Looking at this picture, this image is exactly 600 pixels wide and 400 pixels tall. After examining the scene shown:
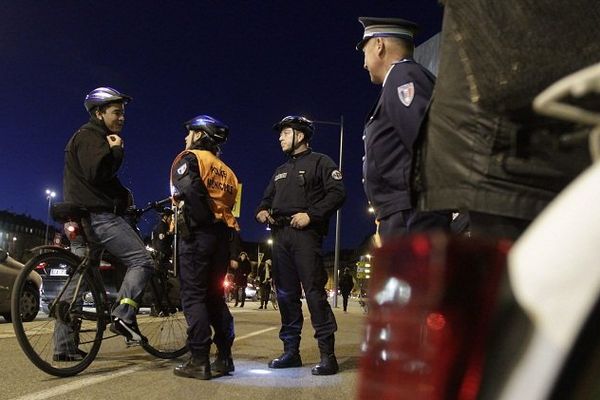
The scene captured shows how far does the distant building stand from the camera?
9238 cm

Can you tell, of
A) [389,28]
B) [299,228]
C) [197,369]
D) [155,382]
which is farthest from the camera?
[299,228]

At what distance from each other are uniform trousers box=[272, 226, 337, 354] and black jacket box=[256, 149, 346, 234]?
161 millimetres

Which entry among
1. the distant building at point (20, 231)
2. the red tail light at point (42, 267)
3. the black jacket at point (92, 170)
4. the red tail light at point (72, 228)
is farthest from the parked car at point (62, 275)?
the distant building at point (20, 231)

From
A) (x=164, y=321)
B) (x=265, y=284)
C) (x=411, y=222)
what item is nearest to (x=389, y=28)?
(x=411, y=222)

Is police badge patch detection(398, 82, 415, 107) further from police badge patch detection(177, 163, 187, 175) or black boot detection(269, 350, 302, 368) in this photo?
black boot detection(269, 350, 302, 368)

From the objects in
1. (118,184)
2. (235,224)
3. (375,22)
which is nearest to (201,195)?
(235,224)

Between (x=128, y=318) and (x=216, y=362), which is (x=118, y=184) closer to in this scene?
(x=128, y=318)

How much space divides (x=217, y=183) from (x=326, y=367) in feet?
5.71

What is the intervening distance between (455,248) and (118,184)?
4.60 metres

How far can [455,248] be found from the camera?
963 millimetres

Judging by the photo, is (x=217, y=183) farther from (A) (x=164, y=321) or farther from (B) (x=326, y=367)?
(A) (x=164, y=321)

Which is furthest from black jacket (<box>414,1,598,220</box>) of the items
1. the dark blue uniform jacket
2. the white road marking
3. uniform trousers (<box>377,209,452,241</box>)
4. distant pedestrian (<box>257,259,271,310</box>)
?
distant pedestrian (<box>257,259,271,310</box>)

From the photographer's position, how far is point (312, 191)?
17.7ft

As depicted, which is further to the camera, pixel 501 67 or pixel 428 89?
pixel 428 89
